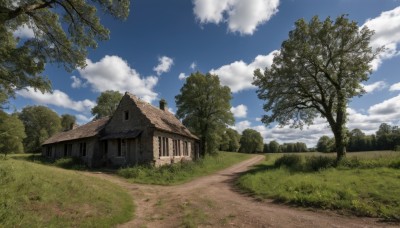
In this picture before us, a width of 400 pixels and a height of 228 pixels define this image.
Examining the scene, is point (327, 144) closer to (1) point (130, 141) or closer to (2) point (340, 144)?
(2) point (340, 144)

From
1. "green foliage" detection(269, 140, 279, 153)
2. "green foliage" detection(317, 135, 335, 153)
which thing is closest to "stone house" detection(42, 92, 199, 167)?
"green foliage" detection(317, 135, 335, 153)

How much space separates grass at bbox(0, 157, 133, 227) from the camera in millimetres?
6883

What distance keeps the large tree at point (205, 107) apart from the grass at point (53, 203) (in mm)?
24656

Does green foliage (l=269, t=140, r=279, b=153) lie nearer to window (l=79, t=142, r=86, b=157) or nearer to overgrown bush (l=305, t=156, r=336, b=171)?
overgrown bush (l=305, t=156, r=336, b=171)

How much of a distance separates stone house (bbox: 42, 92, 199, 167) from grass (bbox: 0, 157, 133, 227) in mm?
11457

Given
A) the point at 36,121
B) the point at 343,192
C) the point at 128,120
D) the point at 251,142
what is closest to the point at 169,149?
the point at 128,120

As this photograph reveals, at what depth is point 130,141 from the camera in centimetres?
2342

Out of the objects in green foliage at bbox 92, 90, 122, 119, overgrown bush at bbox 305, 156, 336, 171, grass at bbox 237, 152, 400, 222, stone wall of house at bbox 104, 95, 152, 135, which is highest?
green foliage at bbox 92, 90, 122, 119

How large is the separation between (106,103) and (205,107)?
2648 centimetres

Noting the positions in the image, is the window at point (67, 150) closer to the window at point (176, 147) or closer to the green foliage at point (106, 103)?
the window at point (176, 147)

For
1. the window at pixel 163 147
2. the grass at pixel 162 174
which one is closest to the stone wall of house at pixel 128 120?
the window at pixel 163 147

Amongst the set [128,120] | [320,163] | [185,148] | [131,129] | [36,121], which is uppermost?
[36,121]

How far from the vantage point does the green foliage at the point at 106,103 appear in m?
50.0

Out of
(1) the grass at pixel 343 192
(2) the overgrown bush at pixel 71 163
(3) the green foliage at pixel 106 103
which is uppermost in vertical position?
(3) the green foliage at pixel 106 103
